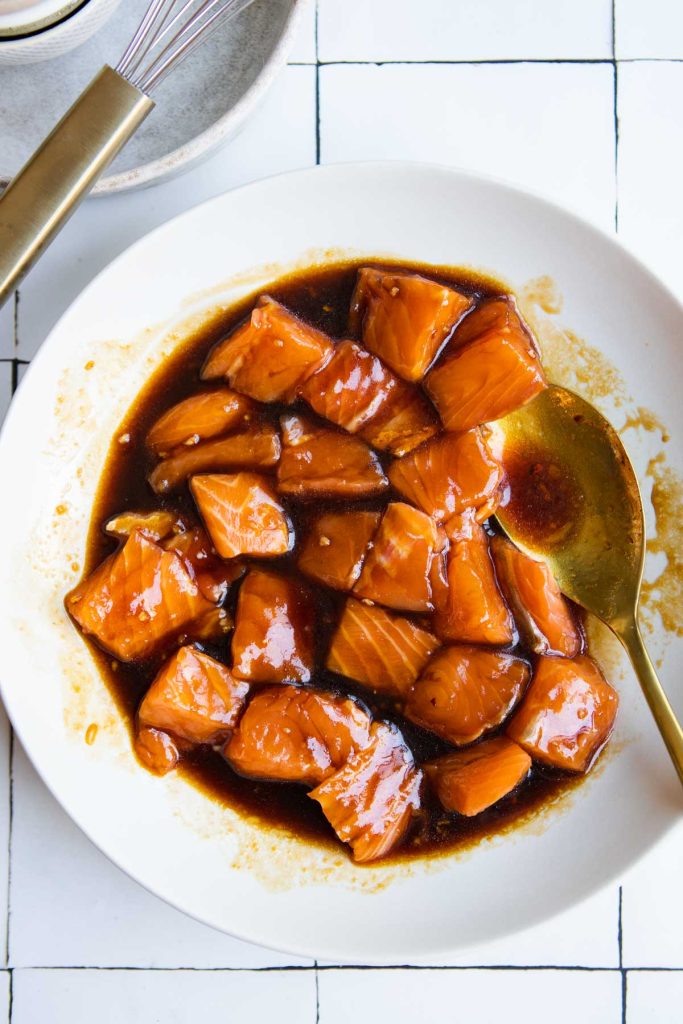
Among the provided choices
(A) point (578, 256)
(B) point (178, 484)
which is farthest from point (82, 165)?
(A) point (578, 256)

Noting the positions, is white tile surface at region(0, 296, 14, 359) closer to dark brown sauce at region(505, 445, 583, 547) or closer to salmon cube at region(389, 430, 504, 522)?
salmon cube at region(389, 430, 504, 522)

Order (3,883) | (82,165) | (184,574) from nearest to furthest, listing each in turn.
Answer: (82,165)
(184,574)
(3,883)

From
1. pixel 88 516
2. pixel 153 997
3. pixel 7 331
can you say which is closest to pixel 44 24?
pixel 7 331

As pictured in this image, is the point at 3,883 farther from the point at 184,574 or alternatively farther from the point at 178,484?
the point at 178,484

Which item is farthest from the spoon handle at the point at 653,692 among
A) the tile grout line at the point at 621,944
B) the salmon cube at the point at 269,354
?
the salmon cube at the point at 269,354

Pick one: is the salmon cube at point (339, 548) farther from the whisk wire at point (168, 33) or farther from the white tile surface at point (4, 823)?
the whisk wire at point (168, 33)

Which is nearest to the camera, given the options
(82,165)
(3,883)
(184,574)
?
(82,165)

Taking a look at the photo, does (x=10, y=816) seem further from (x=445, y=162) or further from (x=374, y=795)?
(x=445, y=162)
